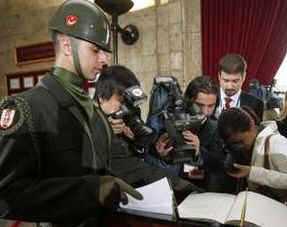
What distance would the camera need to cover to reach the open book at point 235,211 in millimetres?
680

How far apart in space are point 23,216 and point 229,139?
89 cm

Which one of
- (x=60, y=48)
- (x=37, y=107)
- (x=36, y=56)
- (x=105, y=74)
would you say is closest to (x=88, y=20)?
(x=60, y=48)

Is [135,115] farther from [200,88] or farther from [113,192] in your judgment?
[113,192]

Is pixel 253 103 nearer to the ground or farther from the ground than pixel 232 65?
nearer to the ground

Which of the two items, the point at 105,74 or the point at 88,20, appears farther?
the point at 105,74

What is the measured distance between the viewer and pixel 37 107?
0.89m

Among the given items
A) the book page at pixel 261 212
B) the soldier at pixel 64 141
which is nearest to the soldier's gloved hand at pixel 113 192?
the soldier at pixel 64 141

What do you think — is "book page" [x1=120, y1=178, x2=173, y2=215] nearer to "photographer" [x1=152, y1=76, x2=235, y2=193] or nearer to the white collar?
"photographer" [x1=152, y1=76, x2=235, y2=193]

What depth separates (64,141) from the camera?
91 cm

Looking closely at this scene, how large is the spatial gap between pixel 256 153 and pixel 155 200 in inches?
24.8

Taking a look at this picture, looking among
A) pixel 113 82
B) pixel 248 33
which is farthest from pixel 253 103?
pixel 248 33

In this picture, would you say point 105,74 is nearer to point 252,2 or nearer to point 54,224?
point 54,224

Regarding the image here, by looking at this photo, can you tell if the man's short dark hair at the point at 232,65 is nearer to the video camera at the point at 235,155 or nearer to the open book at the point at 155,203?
the video camera at the point at 235,155

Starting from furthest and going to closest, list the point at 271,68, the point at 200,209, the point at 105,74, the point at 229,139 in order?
the point at 271,68
the point at 105,74
the point at 229,139
the point at 200,209
